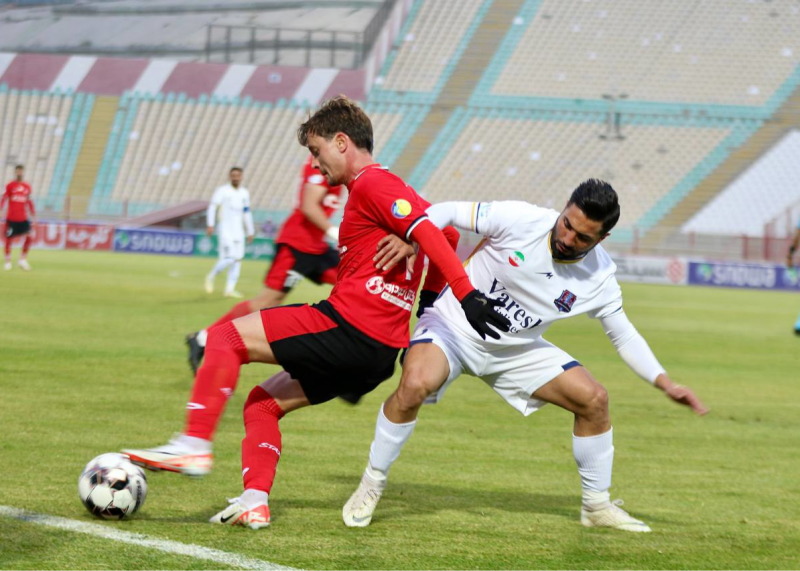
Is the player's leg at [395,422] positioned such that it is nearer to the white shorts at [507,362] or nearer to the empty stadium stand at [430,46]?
the white shorts at [507,362]

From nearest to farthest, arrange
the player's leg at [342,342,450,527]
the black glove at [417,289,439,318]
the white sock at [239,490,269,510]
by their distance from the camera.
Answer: the white sock at [239,490,269,510]
the player's leg at [342,342,450,527]
the black glove at [417,289,439,318]

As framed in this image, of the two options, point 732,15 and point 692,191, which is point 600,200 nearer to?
point 692,191

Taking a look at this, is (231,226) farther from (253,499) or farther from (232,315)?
(253,499)

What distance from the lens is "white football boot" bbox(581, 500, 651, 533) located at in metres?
5.11

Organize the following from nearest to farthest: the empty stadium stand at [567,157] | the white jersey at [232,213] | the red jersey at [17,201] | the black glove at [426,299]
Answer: the black glove at [426,299] → the white jersey at [232,213] → the red jersey at [17,201] → the empty stadium stand at [567,157]

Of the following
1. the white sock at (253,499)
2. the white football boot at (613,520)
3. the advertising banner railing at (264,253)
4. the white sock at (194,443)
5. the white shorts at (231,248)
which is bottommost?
the advertising banner railing at (264,253)

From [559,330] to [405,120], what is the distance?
26.4 metres

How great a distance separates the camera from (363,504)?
193 inches

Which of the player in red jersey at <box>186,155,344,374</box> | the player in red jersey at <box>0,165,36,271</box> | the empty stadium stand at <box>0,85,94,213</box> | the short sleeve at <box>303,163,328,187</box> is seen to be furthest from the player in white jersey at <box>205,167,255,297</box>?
the empty stadium stand at <box>0,85,94,213</box>

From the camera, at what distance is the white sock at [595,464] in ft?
17.0

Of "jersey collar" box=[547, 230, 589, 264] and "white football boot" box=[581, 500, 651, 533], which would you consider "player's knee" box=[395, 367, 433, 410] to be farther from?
"white football boot" box=[581, 500, 651, 533]

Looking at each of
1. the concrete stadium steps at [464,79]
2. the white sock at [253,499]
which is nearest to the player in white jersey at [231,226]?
the white sock at [253,499]

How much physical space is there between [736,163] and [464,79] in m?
11.2

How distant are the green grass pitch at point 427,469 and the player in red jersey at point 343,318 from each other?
1.66 feet
